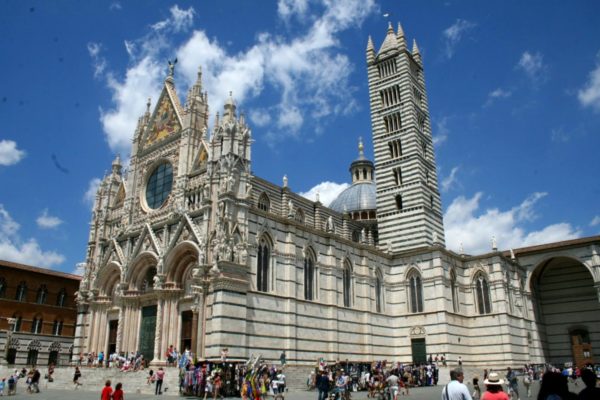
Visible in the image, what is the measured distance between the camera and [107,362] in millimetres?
31594

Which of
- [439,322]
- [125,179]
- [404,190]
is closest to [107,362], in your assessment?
[125,179]

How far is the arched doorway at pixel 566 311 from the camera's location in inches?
1692

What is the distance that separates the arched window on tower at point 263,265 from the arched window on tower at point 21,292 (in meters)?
22.8

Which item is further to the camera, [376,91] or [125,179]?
[376,91]

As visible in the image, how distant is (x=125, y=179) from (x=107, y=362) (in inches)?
501

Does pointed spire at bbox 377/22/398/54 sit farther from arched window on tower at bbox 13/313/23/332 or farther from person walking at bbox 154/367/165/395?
arched window on tower at bbox 13/313/23/332

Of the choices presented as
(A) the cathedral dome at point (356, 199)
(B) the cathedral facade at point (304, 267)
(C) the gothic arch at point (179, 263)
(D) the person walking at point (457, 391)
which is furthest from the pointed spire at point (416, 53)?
(D) the person walking at point (457, 391)

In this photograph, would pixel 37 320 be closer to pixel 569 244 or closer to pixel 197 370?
pixel 197 370

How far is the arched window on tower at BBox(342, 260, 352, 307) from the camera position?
34.3 meters

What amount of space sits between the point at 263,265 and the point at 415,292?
45.7 feet

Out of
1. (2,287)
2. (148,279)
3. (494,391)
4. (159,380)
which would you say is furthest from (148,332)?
(494,391)

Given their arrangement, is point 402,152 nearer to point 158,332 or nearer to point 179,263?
point 179,263

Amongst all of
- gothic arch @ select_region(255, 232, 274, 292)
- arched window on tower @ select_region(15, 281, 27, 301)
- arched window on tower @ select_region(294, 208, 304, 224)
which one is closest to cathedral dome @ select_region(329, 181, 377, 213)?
arched window on tower @ select_region(294, 208, 304, 224)

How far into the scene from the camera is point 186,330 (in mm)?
28234
